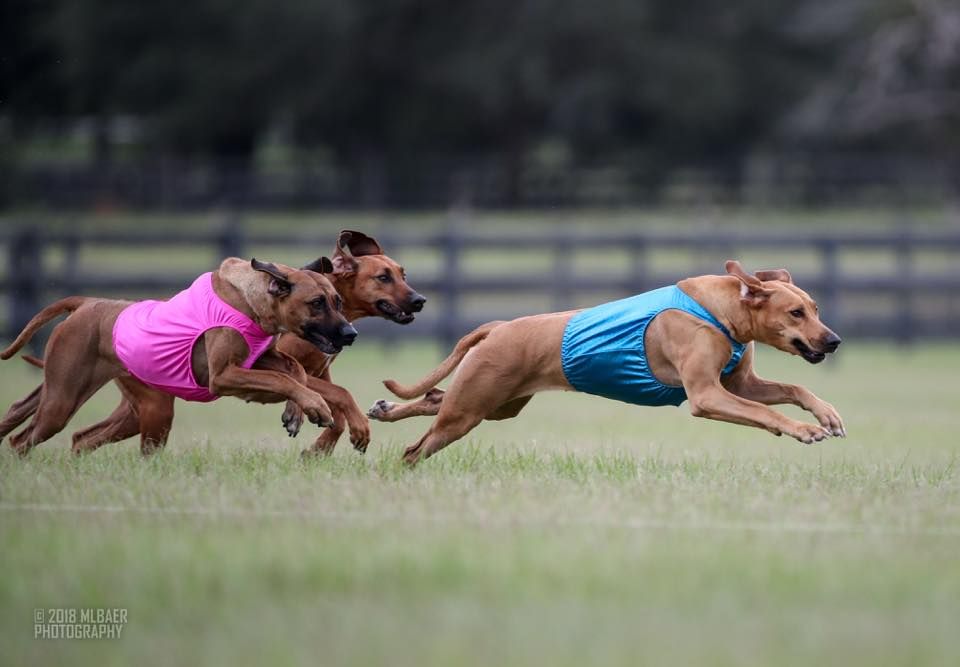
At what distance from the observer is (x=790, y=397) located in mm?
7391

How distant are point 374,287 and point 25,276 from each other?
1086cm

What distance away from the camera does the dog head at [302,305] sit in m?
7.32

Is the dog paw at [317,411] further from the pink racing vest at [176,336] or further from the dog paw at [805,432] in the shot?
the dog paw at [805,432]

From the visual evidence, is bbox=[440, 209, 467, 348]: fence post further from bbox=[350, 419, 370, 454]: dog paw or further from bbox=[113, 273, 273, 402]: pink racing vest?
bbox=[113, 273, 273, 402]: pink racing vest

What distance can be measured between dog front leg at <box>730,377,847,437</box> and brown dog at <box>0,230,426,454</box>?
1.96m

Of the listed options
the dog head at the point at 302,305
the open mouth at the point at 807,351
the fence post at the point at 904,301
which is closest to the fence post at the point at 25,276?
the dog head at the point at 302,305

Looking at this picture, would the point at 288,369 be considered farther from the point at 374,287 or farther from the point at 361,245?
the point at 361,245

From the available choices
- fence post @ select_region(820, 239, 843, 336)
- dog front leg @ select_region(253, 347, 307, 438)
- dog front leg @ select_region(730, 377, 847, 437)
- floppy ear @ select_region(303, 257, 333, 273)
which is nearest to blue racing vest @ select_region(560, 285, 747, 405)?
dog front leg @ select_region(730, 377, 847, 437)

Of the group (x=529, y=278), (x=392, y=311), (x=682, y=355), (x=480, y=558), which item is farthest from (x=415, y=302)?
(x=529, y=278)

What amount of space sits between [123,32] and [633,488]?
3976 centimetres

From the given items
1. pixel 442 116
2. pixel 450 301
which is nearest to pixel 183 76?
pixel 442 116

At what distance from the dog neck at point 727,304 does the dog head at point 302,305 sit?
1786mm

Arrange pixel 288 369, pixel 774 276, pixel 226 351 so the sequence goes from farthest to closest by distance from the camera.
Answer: pixel 774 276, pixel 288 369, pixel 226 351

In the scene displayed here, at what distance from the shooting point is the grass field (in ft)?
13.4
